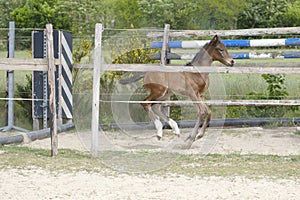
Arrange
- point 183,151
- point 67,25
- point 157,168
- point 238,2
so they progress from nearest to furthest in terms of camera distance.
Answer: point 157,168 < point 183,151 < point 67,25 < point 238,2

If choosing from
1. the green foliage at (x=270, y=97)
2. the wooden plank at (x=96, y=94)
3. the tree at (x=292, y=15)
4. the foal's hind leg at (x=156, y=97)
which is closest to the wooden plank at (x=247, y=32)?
the foal's hind leg at (x=156, y=97)

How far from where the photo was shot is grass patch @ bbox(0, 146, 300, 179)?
6781 millimetres

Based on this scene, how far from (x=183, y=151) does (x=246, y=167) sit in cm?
145

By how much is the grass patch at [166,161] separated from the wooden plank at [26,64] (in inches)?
42.6

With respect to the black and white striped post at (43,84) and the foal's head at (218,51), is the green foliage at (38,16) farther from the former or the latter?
the foal's head at (218,51)

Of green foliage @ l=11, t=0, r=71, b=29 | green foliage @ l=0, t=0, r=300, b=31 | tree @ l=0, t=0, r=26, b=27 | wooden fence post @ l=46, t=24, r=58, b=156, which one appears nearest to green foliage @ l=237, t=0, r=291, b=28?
green foliage @ l=0, t=0, r=300, b=31

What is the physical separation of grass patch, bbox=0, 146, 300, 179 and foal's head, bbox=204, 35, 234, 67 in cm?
183

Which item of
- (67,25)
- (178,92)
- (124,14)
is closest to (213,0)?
(124,14)

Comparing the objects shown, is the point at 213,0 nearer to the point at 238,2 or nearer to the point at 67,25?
the point at 238,2

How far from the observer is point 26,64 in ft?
26.3

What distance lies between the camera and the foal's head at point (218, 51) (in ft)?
30.0

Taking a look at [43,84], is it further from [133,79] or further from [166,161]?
[166,161]

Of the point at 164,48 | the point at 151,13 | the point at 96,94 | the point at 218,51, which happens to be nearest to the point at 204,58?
the point at 218,51

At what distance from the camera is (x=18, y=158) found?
7.47 meters
